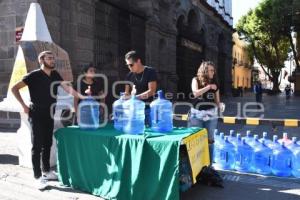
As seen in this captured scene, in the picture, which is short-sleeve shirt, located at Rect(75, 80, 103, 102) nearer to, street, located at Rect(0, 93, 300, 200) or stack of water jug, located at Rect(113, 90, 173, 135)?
stack of water jug, located at Rect(113, 90, 173, 135)

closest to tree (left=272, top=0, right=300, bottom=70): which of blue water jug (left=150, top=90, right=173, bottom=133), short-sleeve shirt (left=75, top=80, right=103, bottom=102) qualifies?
short-sleeve shirt (left=75, top=80, right=103, bottom=102)

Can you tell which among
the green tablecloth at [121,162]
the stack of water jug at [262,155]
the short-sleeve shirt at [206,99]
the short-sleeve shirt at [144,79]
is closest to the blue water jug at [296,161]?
the stack of water jug at [262,155]

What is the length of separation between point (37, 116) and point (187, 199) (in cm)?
237

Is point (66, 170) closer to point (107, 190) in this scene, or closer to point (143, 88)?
point (107, 190)

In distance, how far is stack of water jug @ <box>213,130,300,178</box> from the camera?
21.4ft

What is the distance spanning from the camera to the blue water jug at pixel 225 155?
6914 millimetres

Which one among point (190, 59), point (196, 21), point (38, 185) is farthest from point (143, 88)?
point (196, 21)

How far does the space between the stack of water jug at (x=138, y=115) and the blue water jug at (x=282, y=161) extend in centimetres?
227

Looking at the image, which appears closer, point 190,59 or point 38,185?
point 38,185

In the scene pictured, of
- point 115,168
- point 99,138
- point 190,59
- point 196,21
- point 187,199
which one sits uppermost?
point 196,21

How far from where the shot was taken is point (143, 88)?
577 centimetres

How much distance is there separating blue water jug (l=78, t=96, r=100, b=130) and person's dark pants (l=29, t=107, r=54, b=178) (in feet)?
1.66

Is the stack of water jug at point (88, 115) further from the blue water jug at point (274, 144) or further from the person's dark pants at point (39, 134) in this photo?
the blue water jug at point (274, 144)

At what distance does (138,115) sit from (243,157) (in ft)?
8.48
